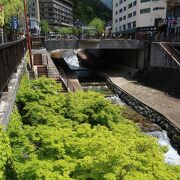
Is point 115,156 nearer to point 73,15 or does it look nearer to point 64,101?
point 64,101

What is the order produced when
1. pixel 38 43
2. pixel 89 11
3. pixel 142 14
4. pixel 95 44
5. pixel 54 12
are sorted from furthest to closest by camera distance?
pixel 89 11, pixel 54 12, pixel 142 14, pixel 38 43, pixel 95 44

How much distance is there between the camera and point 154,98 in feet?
100

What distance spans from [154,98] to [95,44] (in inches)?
720

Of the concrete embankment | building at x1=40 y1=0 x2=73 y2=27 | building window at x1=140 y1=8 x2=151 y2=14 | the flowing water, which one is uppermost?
building at x1=40 y1=0 x2=73 y2=27

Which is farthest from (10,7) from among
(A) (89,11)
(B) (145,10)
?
(A) (89,11)

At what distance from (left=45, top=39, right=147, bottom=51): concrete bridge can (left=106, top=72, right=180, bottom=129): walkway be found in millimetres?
6659

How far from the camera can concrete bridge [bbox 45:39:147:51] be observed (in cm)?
4459

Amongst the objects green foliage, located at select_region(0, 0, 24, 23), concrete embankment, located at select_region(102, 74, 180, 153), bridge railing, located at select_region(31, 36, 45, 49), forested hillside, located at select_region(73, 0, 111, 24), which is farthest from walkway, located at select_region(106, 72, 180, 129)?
forested hillside, located at select_region(73, 0, 111, 24)

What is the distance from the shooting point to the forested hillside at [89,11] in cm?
15550

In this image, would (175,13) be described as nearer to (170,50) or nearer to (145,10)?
(145,10)

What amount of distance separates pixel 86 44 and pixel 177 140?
28.7 m

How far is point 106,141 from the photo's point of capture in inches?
293

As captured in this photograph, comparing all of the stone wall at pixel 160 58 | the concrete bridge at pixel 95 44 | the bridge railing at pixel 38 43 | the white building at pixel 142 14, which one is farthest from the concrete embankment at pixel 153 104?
the white building at pixel 142 14

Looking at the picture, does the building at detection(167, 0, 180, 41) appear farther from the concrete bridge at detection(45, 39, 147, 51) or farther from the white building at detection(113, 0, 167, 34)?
the concrete bridge at detection(45, 39, 147, 51)
